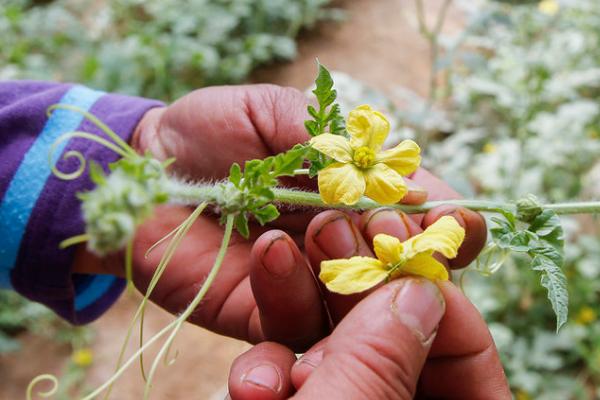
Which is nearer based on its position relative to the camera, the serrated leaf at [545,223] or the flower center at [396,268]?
the flower center at [396,268]

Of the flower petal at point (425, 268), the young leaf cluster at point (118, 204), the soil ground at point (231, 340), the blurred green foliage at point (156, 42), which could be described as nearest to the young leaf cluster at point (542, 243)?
the flower petal at point (425, 268)

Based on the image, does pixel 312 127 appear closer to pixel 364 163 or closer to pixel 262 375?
pixel 364 163

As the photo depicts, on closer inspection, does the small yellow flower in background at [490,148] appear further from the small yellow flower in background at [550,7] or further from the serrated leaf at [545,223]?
the serrated leaf at [545,223]

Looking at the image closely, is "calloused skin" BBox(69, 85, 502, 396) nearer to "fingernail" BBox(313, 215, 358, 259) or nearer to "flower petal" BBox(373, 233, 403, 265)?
"fingernail" BBox(313, 215, 358, 259)

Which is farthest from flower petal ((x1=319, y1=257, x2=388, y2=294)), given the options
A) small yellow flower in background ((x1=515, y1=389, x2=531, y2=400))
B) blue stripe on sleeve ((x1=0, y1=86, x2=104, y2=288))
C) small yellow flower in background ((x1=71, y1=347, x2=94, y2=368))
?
small yellow flower in background ((x1=71, y1=347, x2=94, y2=368))

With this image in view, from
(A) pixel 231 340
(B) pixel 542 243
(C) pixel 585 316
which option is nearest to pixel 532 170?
(C) pixel 585 316

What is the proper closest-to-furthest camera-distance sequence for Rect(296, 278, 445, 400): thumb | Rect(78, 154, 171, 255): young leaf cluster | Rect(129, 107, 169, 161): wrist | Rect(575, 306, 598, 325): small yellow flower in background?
Rect(78, 154, 171, 255): young leaf cluster < Rect(296, 278, 445, 400): thumb < Rect(129, 107, 169, 161): wrist < Rect(575, 306, 598, 325): small yellow flower in background

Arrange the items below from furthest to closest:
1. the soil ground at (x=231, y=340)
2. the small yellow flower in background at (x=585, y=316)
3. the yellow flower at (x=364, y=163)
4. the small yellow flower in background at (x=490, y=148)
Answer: the small yellow flower in background at (x=490, y=148)
the soil ground at (x=231, y=340)
the small yellow flower in background at (x=585, y=316)
the yellow flower at (x=364, y=163)
